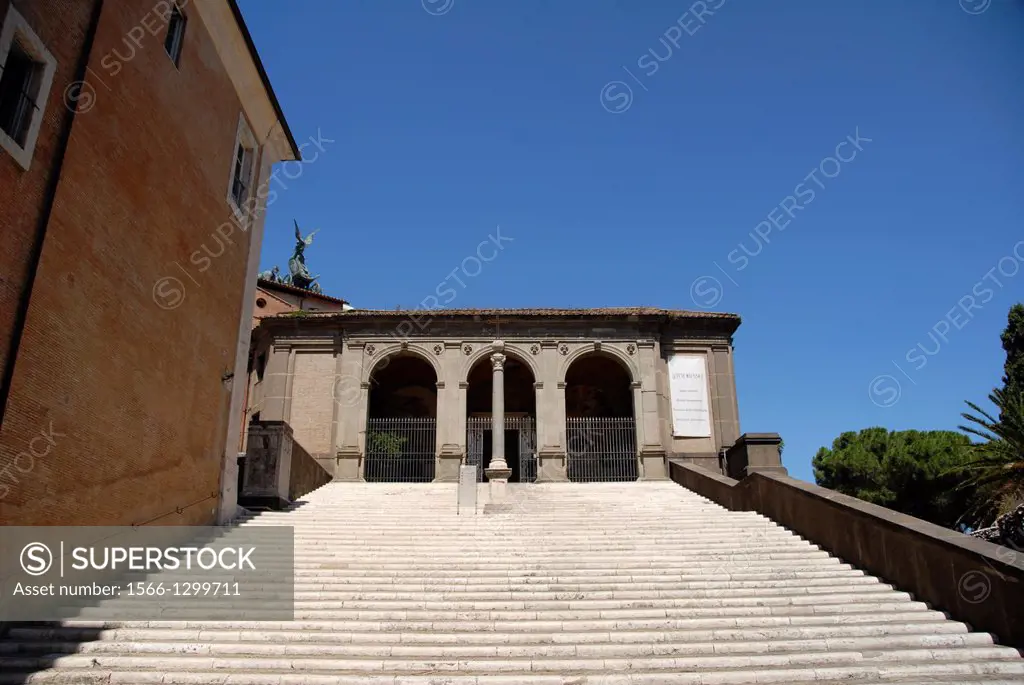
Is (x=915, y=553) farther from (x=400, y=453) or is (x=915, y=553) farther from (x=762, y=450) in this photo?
(x=400, y=453)

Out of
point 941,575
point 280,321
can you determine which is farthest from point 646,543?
point 280,321

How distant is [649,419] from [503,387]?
453 cm

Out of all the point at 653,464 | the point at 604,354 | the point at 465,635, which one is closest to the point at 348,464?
the point at 604,354

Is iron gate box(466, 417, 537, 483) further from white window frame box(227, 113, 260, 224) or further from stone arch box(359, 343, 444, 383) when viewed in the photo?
white window frame box(227, 113, 260, 224)

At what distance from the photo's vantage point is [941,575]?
8516 mm

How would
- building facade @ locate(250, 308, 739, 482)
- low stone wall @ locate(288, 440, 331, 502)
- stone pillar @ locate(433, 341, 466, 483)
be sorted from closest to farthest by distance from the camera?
low stone wall @ locate(288, 440, 331, 502) < stone pillar @ locate(433, 341, 466, 483) < building facade @ locate(250, 308, 739, 482)

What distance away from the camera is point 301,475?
16.6 m

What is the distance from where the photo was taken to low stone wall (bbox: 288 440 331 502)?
15609mm

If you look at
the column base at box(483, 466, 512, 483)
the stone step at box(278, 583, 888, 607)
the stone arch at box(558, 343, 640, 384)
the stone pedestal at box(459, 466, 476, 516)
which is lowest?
the stone step at box(278, 583, 888, 607)

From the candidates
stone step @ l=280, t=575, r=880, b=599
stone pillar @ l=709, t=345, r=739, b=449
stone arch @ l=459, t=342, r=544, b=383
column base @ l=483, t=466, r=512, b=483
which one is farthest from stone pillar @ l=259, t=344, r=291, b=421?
stone step @ l=280, t=575, r=880, b=599

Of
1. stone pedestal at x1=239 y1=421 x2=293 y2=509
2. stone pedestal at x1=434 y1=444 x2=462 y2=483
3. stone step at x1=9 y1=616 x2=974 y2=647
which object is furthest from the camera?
stone pedestal at x1=434 y1=444 x2=462 y2=483

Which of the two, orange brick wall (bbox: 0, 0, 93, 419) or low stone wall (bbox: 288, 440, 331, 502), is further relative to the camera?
low stone wall (bbox: 288, 440, 331, 502)

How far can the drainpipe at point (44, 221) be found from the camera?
24.8ft

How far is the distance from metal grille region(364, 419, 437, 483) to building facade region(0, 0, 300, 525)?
805cm
